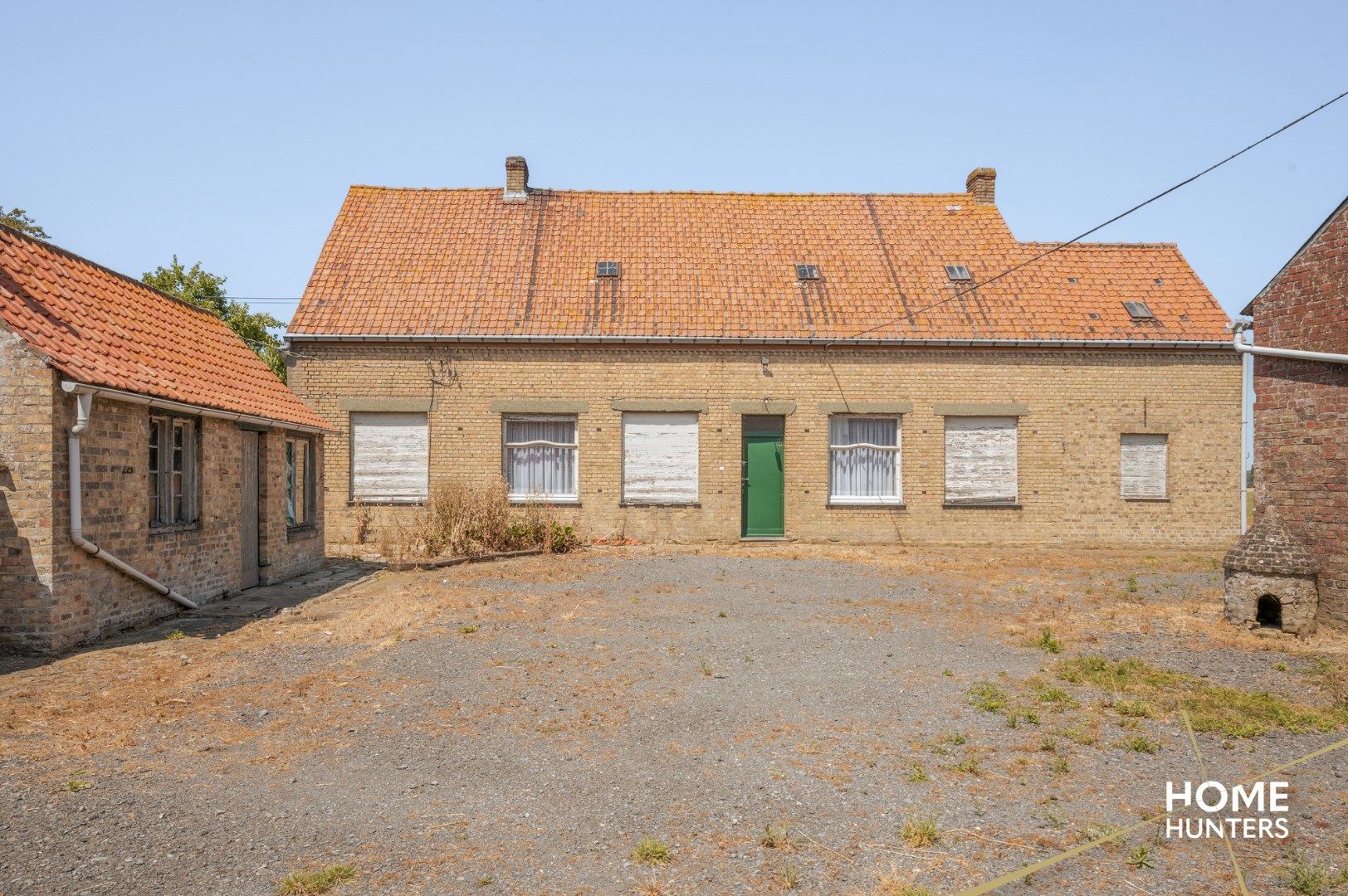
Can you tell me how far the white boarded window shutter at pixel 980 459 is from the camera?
1822cm

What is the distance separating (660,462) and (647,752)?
40.3 feet

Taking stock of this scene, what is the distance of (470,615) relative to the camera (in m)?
10.4

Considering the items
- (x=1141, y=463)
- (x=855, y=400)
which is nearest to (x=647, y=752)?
(x=855, y=400)

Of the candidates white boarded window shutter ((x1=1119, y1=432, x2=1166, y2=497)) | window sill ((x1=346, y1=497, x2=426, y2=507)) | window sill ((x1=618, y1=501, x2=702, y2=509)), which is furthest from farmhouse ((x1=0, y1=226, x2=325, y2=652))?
white boarded window shutter ((x1=1119, y1=432, x2=1166, y2=497))

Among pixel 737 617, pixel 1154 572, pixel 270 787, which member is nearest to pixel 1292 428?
pixel 1154 572

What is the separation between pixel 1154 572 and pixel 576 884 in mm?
13275

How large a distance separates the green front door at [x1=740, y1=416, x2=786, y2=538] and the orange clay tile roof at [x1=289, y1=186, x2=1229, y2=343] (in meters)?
1.91

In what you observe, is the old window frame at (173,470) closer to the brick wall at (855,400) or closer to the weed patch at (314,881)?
the brick wall at (855,400)

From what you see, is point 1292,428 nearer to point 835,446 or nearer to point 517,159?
point 835,446

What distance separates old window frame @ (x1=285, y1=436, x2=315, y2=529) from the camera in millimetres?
14922

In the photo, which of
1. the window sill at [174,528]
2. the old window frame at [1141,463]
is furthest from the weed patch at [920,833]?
the old window frame at [1141,463]

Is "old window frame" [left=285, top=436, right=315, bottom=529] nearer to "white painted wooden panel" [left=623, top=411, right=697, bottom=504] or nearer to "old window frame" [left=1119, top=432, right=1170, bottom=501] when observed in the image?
"white painted wooden panel" [left=623, top=411, right=697, bottom=504]

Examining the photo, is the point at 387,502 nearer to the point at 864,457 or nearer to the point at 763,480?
the point at 763,480

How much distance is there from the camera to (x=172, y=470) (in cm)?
1066
